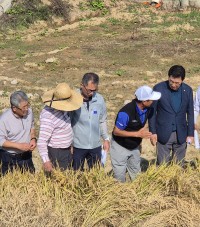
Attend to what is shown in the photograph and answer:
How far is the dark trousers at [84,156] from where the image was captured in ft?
17.0

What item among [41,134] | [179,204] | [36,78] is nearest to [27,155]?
Answer: [41,134]

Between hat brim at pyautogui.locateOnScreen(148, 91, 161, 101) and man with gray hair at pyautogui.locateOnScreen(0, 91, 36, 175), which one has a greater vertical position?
hat brim at pyautogui.locateOnScreen(148, 91, 161, 101)

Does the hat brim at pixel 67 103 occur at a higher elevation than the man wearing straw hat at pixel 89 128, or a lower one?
higher

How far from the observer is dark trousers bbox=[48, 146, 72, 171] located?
195 inches

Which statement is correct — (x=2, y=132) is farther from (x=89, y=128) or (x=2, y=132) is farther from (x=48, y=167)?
(x=89, y=128)

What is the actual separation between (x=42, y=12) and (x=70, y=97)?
12186 millimetres

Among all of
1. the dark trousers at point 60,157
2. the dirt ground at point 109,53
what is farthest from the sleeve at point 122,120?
the dirt ground at point 109,53

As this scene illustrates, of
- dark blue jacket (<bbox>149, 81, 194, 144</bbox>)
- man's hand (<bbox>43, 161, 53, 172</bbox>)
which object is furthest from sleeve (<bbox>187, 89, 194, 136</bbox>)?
man's hand (<bbox>43, 161, 53, 172</bbox>)

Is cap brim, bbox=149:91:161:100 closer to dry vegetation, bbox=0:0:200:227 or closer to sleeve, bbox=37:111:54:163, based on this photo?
dry vegetation, bbox=0:0:200:227

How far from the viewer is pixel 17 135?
4.82m

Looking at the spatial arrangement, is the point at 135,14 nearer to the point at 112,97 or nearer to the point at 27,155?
the point at 112,97

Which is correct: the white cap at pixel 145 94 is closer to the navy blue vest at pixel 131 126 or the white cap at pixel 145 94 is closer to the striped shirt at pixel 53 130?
the navy blue vest at pixel 131 126

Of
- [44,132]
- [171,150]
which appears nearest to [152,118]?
[171,150]

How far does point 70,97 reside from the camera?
471 cm
